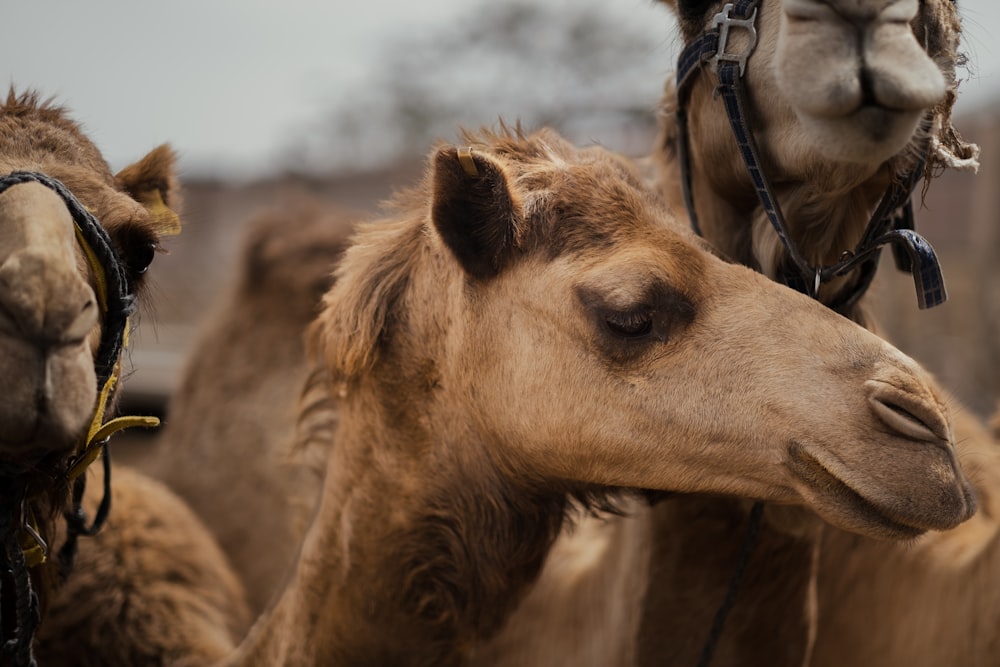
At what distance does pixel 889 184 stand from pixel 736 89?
0.44m

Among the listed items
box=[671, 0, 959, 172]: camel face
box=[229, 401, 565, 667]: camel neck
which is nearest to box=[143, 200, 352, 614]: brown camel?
box=[229, 401, 565, 667]: camel neck

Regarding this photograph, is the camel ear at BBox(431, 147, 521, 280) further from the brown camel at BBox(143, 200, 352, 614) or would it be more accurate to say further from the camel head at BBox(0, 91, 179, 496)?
the brown camel at BBox(143, 200, 352, 614)

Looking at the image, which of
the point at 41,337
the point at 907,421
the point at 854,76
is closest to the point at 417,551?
the point at 41,337

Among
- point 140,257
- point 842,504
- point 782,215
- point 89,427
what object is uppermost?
point 140,257

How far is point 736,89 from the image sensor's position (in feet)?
7.95

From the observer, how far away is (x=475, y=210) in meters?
2.37

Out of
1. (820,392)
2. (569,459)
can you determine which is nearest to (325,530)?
(569,459)

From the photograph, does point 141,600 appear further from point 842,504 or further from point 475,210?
point 842,504

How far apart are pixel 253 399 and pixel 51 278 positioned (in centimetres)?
349

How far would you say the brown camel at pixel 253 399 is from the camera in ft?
16.4

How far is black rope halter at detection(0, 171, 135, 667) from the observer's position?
2.17 m

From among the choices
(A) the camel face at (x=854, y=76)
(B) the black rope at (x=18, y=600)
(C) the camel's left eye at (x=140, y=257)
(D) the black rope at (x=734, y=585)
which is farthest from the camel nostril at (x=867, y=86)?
(B) the black rope at (x=18, y=600)

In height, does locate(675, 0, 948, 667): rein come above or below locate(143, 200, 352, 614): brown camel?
above

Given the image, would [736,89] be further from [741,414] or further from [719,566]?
[719,566]
